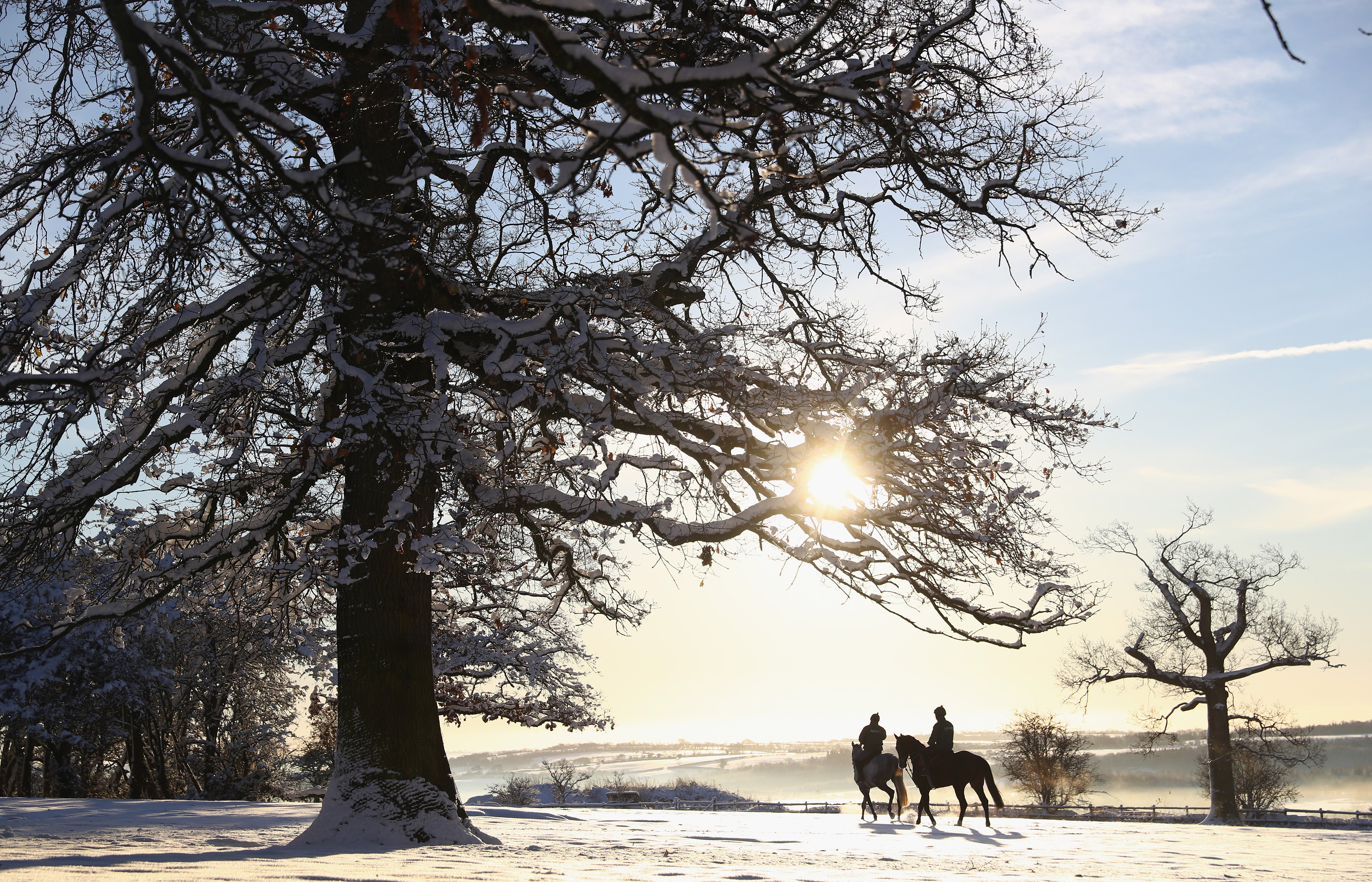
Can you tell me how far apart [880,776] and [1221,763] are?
17702 mm

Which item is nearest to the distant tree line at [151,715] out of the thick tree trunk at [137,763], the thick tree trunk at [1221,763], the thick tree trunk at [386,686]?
the thick tree trunk at [137,763]

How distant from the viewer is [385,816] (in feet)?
28.1

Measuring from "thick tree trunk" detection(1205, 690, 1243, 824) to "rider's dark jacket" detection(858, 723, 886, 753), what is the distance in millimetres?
15081

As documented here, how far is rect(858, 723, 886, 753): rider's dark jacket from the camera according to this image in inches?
643

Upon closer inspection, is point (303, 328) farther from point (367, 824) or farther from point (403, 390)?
point (367, 824)

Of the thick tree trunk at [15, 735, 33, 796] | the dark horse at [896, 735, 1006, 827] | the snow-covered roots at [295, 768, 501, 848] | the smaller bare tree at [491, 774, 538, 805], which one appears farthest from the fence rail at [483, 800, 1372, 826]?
the thick tree trunk at [15, 735, 33, 796]

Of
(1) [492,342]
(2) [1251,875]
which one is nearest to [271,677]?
(1) [492,342]

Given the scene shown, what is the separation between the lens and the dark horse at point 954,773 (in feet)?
45.6

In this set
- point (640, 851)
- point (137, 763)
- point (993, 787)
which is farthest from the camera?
point (137, 763)

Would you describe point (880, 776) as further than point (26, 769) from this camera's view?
No

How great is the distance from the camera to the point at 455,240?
9.56 m

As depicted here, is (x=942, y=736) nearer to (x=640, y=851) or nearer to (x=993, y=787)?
(x=993, y=787)

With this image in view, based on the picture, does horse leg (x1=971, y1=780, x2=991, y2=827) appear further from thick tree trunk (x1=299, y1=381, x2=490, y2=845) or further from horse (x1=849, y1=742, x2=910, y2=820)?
thick tree trunk (x1=299, y1=381, x2=490, y2=845)

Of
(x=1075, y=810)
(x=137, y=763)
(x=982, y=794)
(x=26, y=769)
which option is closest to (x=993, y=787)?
(x=982, y=794)
